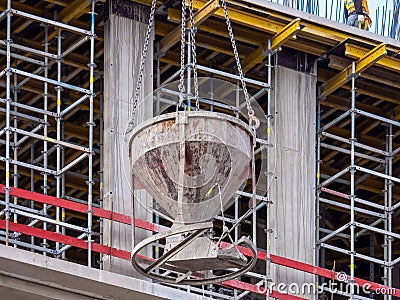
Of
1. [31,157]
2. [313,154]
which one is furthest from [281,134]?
[31,157]

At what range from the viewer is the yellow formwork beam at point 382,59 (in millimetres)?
29500

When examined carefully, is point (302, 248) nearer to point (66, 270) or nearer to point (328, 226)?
point (66, 270)

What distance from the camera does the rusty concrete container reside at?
64.1 ft

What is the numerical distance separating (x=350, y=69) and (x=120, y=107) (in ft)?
14.2

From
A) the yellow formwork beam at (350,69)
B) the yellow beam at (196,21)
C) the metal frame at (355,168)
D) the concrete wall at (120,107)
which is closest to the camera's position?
the concrete wall at (120,107)

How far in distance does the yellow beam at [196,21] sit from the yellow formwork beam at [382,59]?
2660 millimetres

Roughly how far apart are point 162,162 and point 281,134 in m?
9.50

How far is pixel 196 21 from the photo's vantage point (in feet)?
92.5

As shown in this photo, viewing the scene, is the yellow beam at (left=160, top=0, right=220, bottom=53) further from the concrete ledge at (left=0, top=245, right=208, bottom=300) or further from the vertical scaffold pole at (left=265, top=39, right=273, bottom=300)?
the concrete ledge at (left=0, top=245, right=208, bottom=300)

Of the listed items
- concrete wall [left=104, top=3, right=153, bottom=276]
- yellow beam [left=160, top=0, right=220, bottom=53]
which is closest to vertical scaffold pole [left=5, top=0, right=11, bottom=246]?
concrete wall [left=104, top=3, right=153, bottom=276]

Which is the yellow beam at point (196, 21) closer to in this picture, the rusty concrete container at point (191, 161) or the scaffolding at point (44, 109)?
the scaffolding at point (44, 109)

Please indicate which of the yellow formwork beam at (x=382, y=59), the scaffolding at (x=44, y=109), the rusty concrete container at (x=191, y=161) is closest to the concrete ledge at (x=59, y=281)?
the scaffolding at (x=44, y=109)

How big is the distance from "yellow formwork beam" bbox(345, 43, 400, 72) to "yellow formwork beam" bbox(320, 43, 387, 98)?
92 millimetres

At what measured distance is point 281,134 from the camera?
29.0 m
